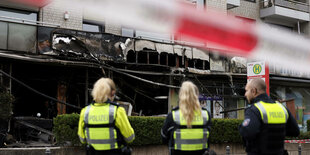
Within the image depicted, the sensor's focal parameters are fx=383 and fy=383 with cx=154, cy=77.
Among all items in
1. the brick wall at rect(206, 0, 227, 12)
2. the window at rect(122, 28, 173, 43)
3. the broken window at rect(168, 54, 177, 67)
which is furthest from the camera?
the brick wall at rect(206, 0, 227, 12)

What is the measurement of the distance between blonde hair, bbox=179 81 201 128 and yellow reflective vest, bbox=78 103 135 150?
0.77 m

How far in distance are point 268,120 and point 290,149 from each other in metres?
11.7

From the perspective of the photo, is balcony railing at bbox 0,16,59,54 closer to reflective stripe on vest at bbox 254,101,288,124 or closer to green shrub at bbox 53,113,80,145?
green shrub at bbox 53,113,80,145

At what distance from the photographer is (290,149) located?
15875 mm

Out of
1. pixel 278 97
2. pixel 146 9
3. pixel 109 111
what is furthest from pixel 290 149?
pixel 109 111

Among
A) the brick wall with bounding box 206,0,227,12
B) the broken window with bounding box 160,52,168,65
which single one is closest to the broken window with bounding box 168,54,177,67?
the broken window with bounding box 160,52,168,65

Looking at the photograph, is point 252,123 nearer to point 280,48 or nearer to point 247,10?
point 280,48

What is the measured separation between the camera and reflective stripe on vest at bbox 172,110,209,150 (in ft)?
16.6

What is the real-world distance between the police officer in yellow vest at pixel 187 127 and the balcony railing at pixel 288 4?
2115cm

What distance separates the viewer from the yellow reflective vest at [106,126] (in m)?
4.96

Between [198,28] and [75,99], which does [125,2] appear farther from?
[75,99]

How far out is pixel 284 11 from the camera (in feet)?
81.2

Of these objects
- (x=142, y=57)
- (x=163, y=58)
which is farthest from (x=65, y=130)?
(x=163, y=58)

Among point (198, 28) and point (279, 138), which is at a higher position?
point (198, 28)
